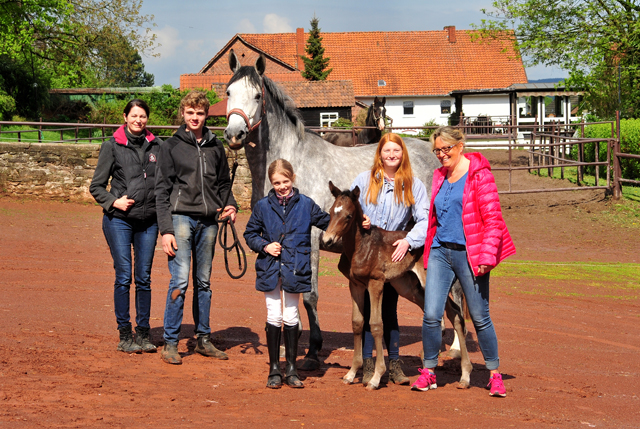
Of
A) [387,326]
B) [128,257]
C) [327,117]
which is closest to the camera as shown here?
[387,326]

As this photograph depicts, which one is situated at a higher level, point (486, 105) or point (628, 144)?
point (486, 105)

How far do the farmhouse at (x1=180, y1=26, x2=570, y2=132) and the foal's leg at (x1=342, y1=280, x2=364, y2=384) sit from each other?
136 feet

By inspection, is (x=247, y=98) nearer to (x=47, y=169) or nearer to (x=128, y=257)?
(x=128, y=257)

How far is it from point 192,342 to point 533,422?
10.8 feet

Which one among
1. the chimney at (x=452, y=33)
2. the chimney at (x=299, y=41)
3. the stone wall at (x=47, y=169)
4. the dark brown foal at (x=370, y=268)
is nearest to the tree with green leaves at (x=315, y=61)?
the chimney at (x=299, y=41)

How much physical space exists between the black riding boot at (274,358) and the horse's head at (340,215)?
2.75 feet

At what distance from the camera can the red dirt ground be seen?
3.95 meters

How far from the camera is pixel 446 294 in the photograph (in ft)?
15.0

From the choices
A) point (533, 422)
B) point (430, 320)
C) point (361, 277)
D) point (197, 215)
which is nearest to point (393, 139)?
point (361, 277)

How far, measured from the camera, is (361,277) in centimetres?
468

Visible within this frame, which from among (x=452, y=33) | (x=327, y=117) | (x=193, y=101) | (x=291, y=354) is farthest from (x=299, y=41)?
(x=291, y=354)

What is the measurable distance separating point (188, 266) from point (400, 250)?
181 centimetres

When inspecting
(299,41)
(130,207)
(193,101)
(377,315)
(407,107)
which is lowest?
(377,315)

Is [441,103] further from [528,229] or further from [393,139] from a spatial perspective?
[393,139]
